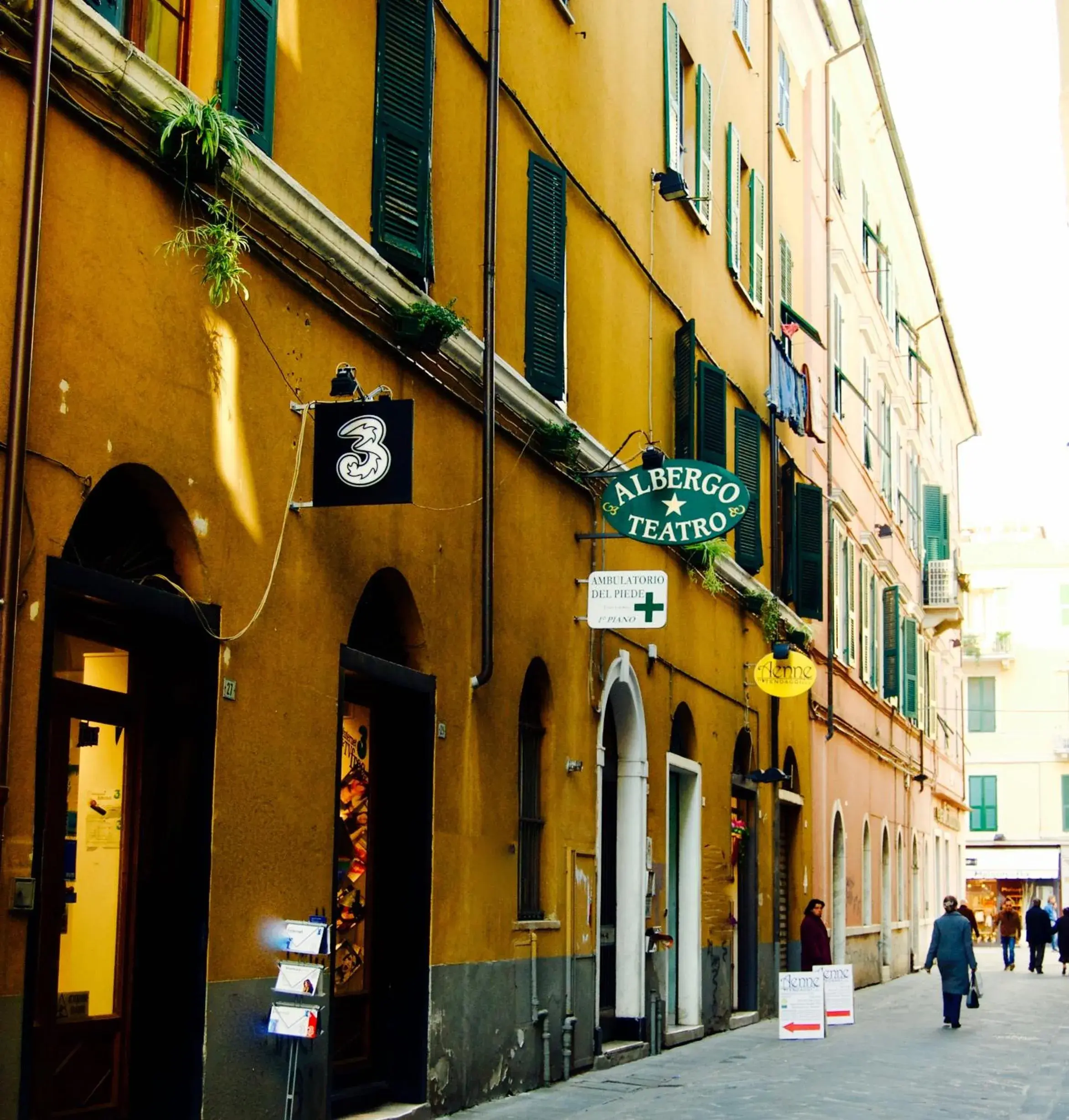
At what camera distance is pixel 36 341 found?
7367 millimetres

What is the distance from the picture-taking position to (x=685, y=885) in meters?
18.3

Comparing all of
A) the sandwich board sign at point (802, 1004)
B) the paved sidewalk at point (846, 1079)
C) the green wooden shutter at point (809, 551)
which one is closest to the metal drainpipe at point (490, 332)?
the paved sidewalk at point (846, 1079)

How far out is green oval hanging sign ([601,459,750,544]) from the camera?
13.2 meters

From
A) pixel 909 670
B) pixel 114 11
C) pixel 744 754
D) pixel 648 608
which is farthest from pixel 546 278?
pixel 909 670

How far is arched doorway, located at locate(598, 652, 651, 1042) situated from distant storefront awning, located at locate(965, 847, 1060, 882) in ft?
143

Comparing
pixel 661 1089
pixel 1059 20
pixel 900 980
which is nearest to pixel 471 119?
pixel 661 1089

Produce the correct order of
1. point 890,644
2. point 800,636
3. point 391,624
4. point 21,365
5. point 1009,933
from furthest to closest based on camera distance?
point 1009,933, point 890,644, point 800,636, point 391,624, point 21,365

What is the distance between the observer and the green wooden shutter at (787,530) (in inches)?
912

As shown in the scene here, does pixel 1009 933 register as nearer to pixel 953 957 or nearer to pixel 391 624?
pixel 953 957

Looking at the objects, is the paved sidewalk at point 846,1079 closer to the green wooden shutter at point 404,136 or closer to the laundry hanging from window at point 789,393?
the green wooden shutter at point 404,136

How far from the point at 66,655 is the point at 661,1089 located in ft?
23.3

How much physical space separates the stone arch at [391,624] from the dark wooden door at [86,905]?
2445 mm

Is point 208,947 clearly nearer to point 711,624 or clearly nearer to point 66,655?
point 66,655

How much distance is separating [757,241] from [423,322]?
12279mm
